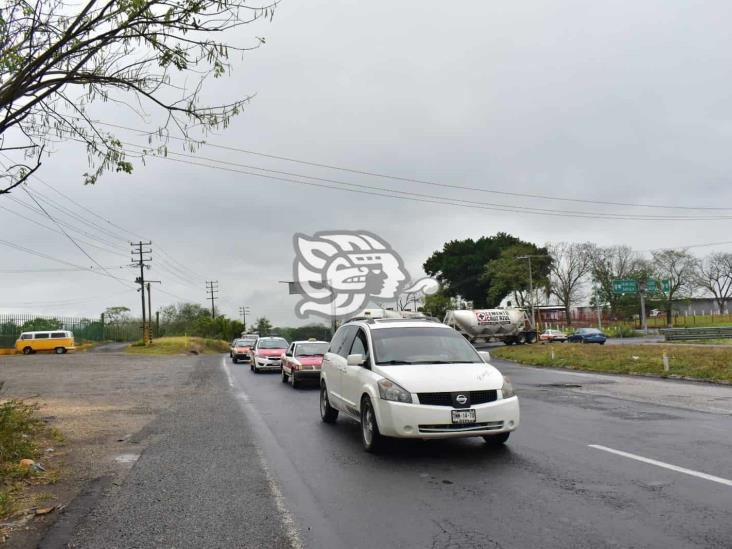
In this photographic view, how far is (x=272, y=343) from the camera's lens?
28422 millimetres

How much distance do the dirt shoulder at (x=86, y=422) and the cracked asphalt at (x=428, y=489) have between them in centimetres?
40

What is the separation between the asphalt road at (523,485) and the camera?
16.3ft

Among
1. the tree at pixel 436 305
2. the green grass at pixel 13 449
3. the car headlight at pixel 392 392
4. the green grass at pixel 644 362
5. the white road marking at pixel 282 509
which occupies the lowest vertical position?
the green grass at pixel 644 362

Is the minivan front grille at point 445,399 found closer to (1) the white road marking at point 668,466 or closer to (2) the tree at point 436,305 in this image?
(1) the white road marking at point 668,466

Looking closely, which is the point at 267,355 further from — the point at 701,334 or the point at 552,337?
the point at 552,337

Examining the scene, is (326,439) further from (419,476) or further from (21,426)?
(21,426)

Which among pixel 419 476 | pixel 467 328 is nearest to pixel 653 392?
pixel 419 476

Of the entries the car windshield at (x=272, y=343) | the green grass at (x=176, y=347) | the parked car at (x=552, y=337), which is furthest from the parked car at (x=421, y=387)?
the parked car at (x=552, y=337)

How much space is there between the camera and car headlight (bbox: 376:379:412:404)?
25.9 feet

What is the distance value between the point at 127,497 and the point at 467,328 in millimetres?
42171

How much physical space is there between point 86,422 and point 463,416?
8.17 meters

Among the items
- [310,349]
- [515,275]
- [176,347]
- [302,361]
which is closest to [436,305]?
[515,275]

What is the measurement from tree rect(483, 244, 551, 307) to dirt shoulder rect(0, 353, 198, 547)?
5565 cm

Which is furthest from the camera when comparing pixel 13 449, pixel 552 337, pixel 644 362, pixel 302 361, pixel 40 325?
pixel 40 325
